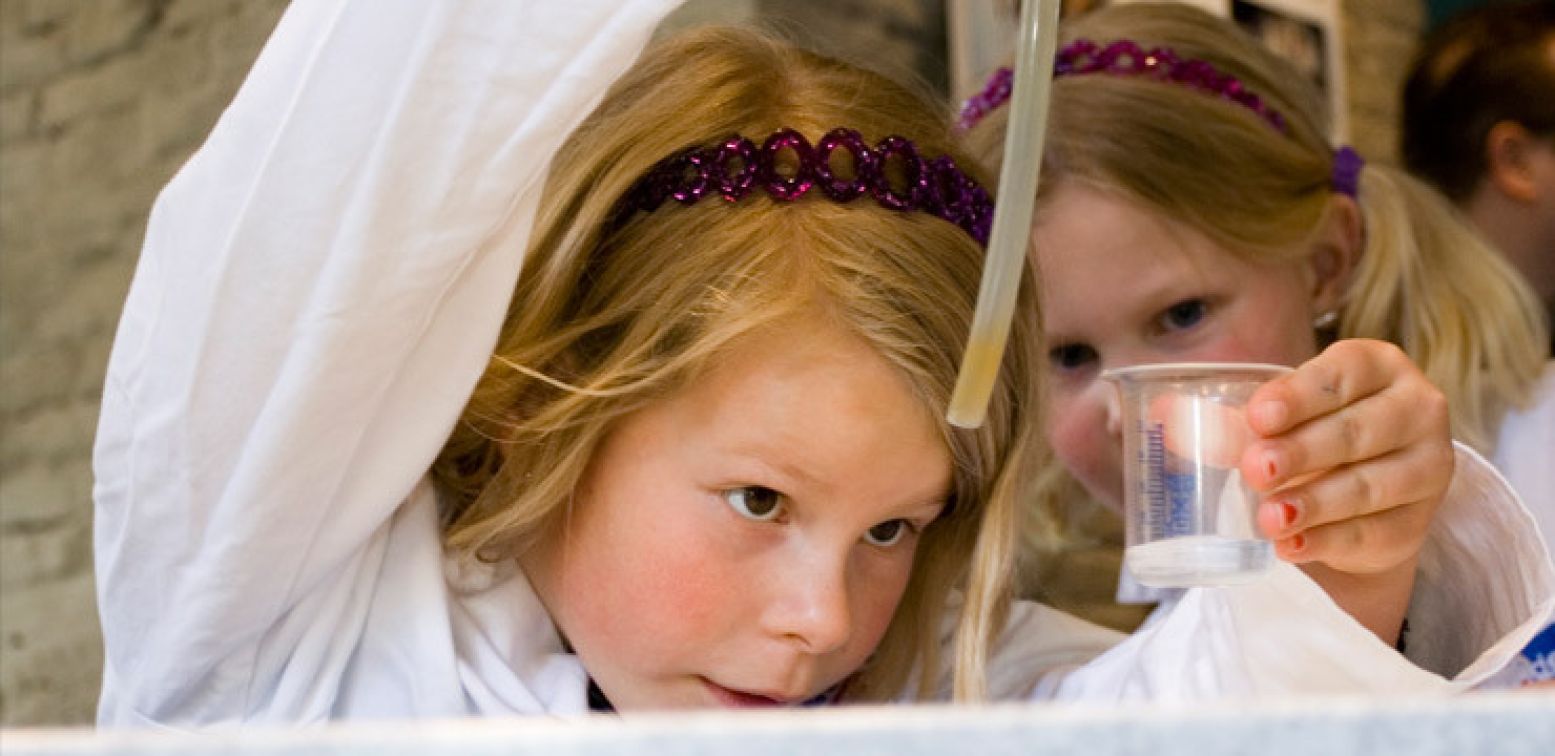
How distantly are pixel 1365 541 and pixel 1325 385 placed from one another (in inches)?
4.9

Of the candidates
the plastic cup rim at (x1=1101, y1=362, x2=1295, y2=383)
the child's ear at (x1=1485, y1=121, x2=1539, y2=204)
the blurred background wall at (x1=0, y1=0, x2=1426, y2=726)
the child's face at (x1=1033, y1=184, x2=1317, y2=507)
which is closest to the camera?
the plastic cup rim at (x1=1101, y1=362, x2=1295, y2=383)

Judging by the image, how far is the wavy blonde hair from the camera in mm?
1675

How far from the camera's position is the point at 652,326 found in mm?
1221

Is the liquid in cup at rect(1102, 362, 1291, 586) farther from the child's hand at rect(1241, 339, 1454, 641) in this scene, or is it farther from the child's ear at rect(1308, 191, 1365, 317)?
the child's ear at rect(1308, 191, 1365, 317)

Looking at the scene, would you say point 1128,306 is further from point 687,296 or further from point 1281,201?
point 687,296

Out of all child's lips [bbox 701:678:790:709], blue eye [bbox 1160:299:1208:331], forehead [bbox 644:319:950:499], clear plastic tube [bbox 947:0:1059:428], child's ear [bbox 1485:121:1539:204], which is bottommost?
child's ear [bbox 1485:121:1539:204]

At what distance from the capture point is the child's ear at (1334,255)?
5.72 feet

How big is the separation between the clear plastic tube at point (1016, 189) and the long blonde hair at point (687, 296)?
16.4 inches

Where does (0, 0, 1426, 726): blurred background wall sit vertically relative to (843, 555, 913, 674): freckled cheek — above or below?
below

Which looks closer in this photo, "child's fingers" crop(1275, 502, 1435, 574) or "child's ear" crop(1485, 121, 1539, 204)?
"child's fingers" crop(1275, 502, 1435, 574)

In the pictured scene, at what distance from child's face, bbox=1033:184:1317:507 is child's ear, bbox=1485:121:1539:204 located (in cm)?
85

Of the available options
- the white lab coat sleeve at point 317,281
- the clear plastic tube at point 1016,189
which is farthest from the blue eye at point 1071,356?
the clear plastic tube at point 1016,189

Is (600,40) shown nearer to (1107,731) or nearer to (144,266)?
(144,266)

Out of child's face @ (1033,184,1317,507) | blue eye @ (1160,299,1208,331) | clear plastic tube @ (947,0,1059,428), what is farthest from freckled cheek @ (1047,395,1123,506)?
clear plastic tube @ (947,0,1059,428)
